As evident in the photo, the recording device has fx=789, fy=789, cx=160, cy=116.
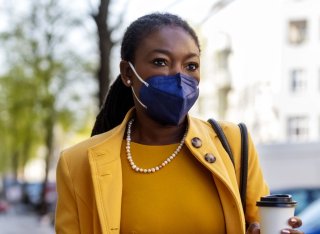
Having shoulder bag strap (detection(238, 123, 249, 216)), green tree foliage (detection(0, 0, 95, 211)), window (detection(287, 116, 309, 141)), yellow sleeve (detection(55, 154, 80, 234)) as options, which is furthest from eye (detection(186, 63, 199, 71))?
window (detection(287, 116, 309, 141))

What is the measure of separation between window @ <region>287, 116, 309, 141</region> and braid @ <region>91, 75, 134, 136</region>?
35799 mm

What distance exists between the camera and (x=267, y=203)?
7.48ft

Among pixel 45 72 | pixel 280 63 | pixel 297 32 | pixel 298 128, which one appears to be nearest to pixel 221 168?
pixel 45 72

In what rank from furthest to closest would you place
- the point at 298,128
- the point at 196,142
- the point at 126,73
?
the point at 298,128
the point at 126,73
the point at 196,142

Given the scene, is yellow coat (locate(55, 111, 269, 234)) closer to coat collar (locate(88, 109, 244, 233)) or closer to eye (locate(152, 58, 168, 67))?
coat collar (locate(88, 109, 244, 233))

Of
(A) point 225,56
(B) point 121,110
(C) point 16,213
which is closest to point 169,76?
(B) point 121,110

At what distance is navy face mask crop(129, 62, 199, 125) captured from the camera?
2547 mm

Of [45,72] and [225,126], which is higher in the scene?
[45,72]

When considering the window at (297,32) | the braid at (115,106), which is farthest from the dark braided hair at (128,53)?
the window at (297,32)

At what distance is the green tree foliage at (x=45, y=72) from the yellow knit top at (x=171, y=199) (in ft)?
72.0

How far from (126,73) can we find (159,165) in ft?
1.32

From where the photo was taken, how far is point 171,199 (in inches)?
97.7

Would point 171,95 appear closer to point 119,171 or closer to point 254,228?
point 119,171

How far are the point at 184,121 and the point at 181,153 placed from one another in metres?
0.14
